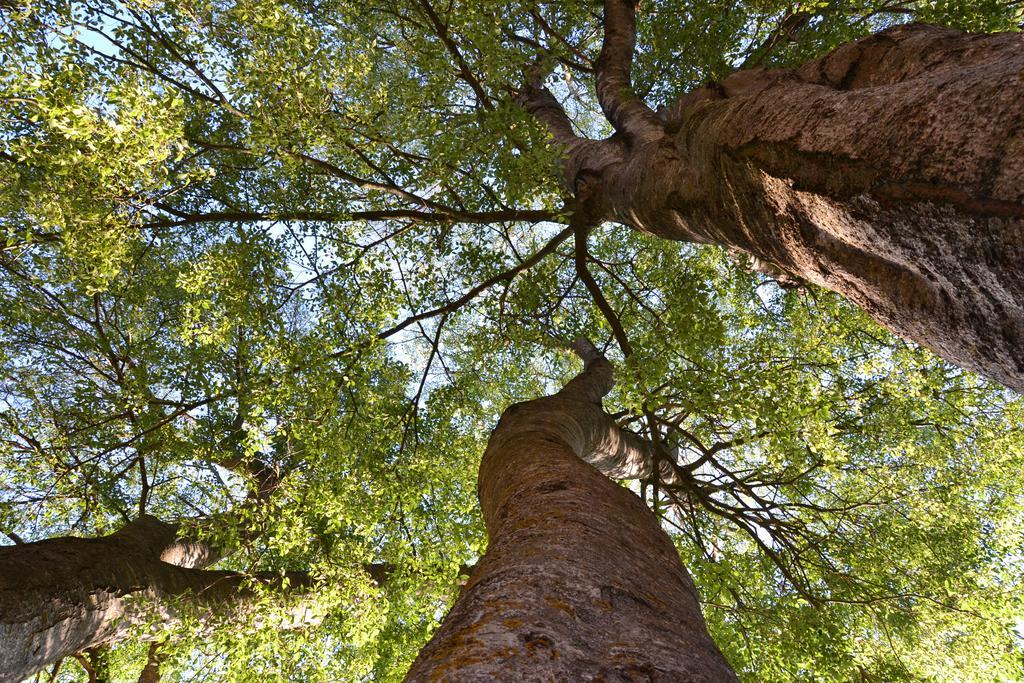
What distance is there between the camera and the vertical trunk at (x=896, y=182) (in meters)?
1.56

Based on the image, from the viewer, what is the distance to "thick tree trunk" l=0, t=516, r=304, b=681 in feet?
12.6

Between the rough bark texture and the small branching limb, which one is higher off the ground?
the small branching limb

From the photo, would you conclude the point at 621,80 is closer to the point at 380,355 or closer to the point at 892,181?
the point at 380,355

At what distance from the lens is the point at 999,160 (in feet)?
4.88

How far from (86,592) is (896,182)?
6.54 meters

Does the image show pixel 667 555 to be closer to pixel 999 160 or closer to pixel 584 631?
pixel 584 631

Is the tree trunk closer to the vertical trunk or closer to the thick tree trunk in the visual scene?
the vertical trunk

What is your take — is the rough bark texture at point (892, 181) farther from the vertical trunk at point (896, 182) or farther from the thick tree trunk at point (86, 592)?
the thick tree trunk at point (86, 592)

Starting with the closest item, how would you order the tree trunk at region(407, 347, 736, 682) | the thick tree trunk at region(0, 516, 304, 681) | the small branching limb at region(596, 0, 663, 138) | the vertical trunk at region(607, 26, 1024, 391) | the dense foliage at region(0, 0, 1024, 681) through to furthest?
the tree trunk at region(407, 347, 736, 682) < the vertical trunk at region(607, 26, 1024, 391) < the thick tree trunk at region(0, 516, 304, 681) < the dense foliage at region(0, 0, 1024, 681) < the small branching limb at region(596, 0, 663, 138)

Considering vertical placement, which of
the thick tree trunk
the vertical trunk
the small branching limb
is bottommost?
the thick tree trunk

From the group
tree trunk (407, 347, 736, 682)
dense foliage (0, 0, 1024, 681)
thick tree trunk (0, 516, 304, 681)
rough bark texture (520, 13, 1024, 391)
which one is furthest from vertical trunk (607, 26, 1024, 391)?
thick tree trunk (0, 516, 304, 681)

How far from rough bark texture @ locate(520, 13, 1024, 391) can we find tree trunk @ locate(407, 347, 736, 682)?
150 cm

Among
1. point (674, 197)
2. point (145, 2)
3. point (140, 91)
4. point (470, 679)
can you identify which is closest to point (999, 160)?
point (470, 679)

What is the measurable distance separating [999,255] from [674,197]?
2327 mm
